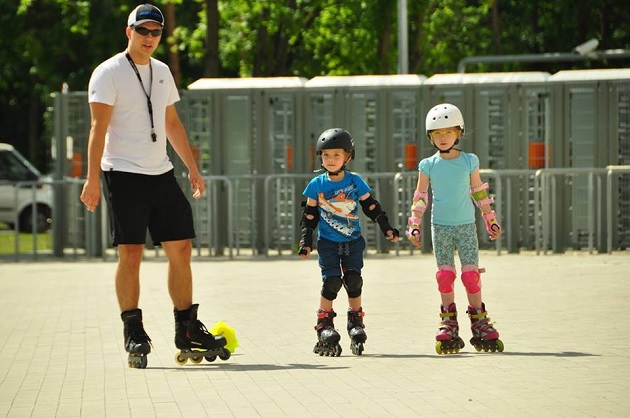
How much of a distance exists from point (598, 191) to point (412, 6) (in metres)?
13.6

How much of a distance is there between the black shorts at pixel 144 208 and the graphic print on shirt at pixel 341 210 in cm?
97

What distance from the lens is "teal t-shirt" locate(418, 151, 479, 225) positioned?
34.0ft

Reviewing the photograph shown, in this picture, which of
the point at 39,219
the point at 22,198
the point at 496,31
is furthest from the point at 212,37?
the point at 496,31

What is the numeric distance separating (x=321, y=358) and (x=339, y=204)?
0.99 meters

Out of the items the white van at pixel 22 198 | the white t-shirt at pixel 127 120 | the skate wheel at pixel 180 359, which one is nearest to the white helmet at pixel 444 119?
the white t-shirt at pixel 127 120

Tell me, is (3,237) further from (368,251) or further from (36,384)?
(36,384)

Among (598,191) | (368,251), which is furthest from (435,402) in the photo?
(368,251)

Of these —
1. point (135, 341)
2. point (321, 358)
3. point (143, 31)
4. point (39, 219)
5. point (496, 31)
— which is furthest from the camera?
point (496, 31)

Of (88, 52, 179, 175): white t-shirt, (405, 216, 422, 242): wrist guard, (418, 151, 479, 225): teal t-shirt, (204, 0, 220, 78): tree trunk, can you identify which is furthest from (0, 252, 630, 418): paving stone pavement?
(204, 0, 220, 78): tree trunk

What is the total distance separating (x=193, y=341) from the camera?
9758mm

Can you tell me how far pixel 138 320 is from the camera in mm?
9664

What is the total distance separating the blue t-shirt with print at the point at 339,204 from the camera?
10.3 meters

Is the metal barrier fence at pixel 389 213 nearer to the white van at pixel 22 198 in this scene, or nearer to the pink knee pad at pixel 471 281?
the white van at pixel 22 198

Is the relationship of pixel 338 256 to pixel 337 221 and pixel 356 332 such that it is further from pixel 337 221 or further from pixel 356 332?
pixel 356 332
